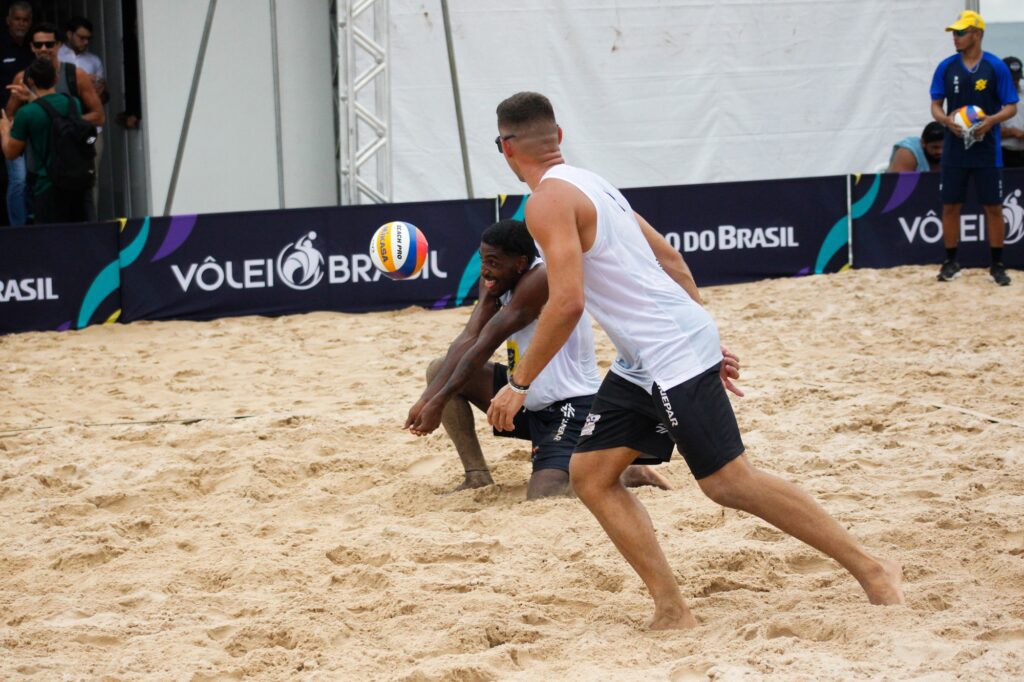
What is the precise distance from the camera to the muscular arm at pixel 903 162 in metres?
11.8

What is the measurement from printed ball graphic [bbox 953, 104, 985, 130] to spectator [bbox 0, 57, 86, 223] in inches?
282

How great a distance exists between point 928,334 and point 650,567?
550cm

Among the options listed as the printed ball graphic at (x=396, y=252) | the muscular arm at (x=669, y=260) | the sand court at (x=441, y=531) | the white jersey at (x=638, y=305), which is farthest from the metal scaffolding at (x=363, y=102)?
the white jersey at (x=638, y=305)

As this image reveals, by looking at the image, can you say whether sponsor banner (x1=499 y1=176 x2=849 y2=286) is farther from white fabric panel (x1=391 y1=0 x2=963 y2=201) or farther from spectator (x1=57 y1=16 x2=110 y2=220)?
spectator (x1=57 y1=16 x2=110 y2=220)

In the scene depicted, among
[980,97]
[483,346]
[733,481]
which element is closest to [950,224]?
[980,97]

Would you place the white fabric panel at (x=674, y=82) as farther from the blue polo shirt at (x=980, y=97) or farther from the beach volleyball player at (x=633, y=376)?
the beach volleyball player at (x=633, y=376)

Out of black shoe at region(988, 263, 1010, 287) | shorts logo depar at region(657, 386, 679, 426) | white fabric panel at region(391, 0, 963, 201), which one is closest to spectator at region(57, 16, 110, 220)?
white fabric panel at region(391, 0, 963, 201)

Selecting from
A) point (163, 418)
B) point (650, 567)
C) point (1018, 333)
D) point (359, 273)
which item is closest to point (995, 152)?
point (1018, 333)

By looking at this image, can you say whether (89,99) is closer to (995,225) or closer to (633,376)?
(995,225)

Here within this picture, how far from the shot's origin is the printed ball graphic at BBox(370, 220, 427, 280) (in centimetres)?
671

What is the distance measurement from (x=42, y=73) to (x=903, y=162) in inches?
305

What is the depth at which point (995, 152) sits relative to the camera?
1015 centimetres

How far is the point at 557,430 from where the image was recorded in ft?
17.5

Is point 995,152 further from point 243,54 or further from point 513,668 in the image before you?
point 513,668
